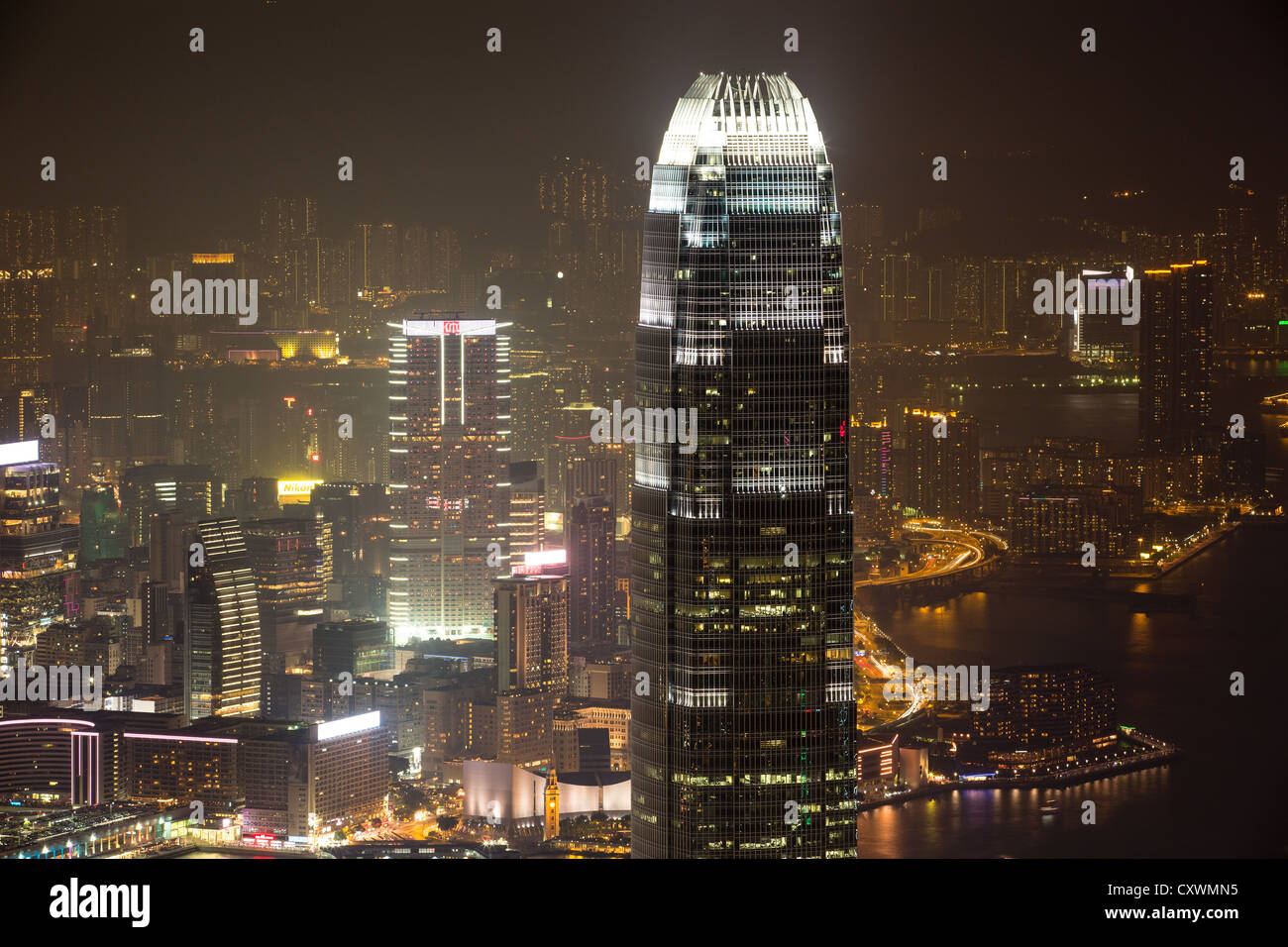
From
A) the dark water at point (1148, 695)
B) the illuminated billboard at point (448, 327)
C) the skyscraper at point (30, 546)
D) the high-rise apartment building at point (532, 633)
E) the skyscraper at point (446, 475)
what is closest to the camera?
the dark water at point (1148, 695)

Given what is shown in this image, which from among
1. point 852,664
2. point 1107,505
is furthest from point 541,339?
point 852,664

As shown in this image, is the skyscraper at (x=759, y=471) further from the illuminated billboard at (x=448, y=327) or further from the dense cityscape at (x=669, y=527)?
the illuminated billboard at (x=448, y=327)

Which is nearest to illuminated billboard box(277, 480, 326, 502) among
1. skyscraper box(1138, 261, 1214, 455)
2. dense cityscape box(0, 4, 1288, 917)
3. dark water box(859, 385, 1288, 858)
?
dense cityscape box(0, 4, 1288, 917)

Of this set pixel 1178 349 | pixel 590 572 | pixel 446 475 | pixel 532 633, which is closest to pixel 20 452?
pixel 446 475

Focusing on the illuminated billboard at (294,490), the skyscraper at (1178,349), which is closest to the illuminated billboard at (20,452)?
the illuminated billboard at (294,490)

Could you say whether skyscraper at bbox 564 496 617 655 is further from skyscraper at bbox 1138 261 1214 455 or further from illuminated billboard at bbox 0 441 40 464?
illuminated billboard at bbox 0 441 40 464

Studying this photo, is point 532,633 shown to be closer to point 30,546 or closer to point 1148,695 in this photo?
point 30,546

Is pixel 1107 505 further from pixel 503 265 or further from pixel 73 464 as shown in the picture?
pixel 73 464
